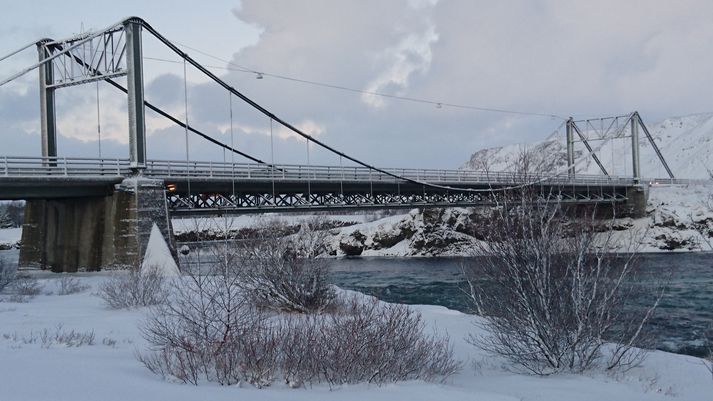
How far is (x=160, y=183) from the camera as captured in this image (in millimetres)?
29953

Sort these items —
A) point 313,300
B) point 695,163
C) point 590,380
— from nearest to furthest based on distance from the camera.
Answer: point 590,380 → point 313,300 → point 695,163

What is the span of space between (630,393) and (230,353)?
19.6 ft

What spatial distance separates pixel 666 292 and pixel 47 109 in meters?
30.5

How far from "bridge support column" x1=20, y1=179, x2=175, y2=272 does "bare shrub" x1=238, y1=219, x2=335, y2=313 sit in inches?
501

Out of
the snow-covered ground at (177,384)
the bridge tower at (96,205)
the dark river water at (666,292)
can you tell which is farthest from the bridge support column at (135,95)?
the snow-covered ground at (177,384)

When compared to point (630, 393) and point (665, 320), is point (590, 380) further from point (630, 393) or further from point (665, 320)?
point (665, 320)

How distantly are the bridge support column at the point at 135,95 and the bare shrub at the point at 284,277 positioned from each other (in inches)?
Result: 599

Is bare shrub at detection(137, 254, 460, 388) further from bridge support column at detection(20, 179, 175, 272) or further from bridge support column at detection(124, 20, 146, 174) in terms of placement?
bridge support column at detection(124, 20, 146, 174)

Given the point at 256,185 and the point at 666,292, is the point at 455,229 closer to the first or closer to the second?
the point at 256,185

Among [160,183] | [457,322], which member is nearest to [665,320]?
[457,322]

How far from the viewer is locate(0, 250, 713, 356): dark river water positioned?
17.5 metres

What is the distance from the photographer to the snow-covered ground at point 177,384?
21.4ft

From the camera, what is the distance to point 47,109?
33.3 m

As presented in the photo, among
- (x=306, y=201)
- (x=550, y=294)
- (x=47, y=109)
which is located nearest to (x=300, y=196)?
(x=306, y=201)
